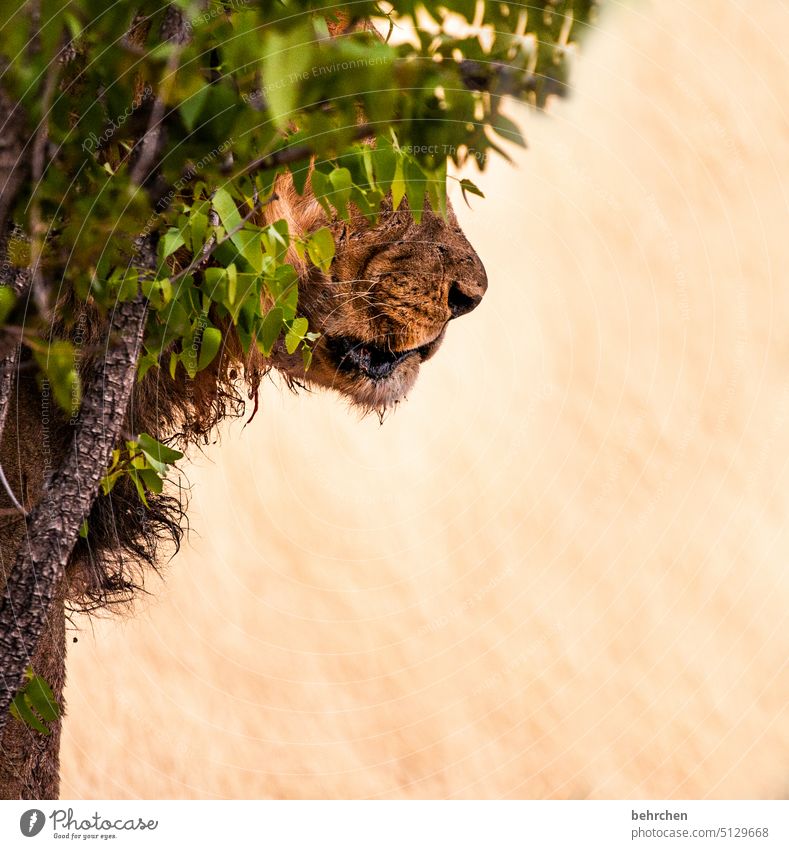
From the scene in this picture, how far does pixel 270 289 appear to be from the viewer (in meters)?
0.59

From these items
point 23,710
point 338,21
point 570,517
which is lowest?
point 23,710

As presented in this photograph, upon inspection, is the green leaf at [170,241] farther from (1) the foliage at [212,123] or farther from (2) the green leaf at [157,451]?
(2) the green leaf at [157,451]

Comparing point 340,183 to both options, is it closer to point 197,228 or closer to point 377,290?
point 197,228

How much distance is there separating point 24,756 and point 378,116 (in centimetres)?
52

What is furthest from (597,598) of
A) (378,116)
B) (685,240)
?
(378,116)

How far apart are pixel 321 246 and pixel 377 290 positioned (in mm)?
120

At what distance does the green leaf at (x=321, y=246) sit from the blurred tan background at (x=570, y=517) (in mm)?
264

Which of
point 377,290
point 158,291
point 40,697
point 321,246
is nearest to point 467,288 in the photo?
point 377,290

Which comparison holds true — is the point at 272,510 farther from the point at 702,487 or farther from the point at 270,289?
the point at 270,289

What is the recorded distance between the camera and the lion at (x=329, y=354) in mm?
712

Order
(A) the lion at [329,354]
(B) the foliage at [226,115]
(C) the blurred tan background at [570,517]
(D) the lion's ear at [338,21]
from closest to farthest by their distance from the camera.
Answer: (B) the foliage at [226,115]
(D) the lion's ear at [338,21]
(A) the lion at [329,354]
(C) the blurred tan background at [570,517]

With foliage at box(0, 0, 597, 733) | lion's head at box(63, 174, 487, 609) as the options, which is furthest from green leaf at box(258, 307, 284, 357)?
lion's head at box(63, 174, 487, 609)

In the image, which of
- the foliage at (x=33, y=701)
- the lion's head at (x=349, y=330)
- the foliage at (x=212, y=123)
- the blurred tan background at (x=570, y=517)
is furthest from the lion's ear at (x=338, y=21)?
the foliage at (x=33, y=701)

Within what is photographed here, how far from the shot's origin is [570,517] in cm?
102
